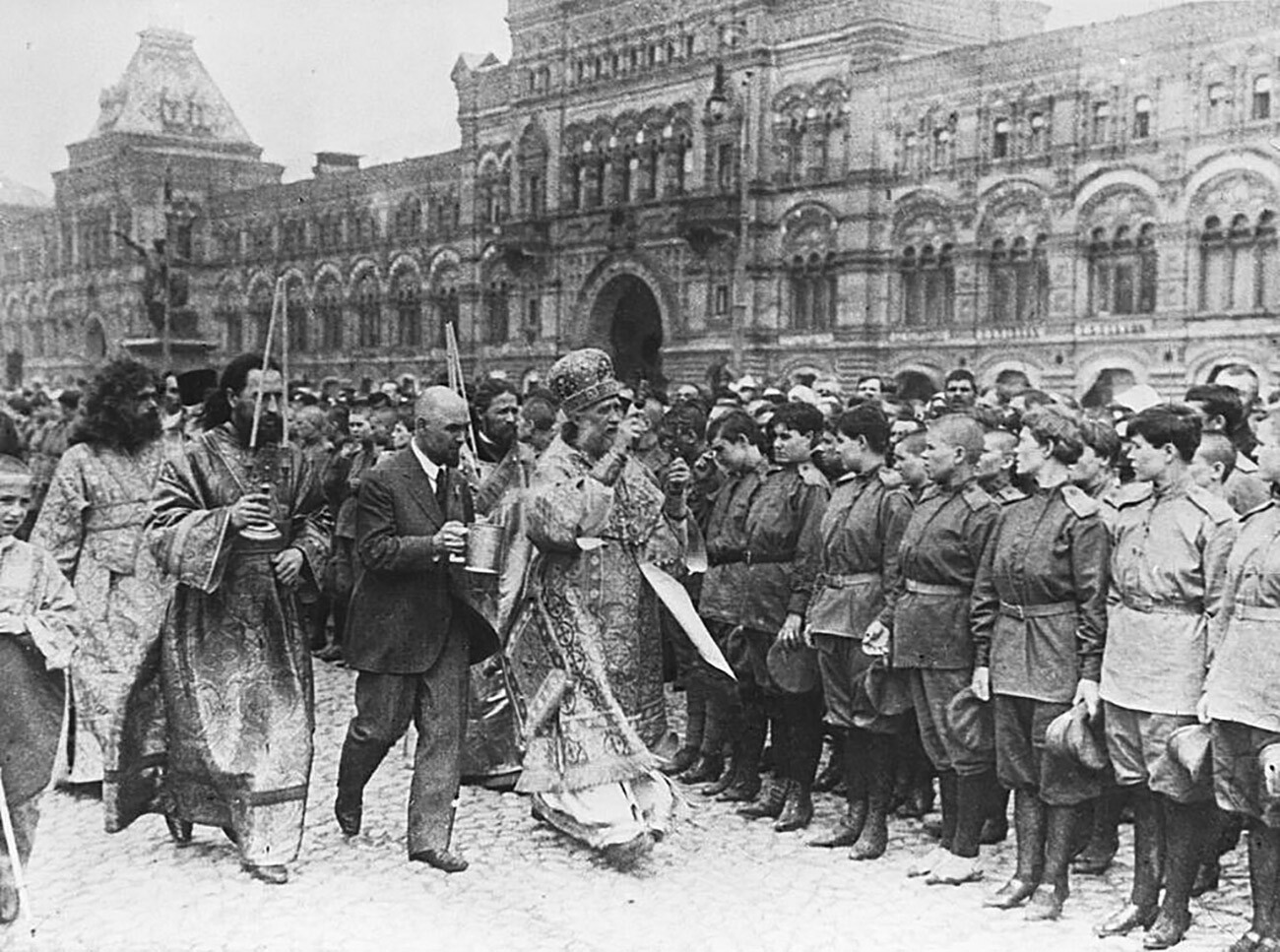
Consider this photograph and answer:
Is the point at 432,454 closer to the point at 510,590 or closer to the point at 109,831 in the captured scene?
the point at 510,590

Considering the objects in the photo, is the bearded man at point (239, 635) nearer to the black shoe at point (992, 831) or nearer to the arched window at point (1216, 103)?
A: the black shoe at point (992, 831)

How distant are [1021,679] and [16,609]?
12.5ft

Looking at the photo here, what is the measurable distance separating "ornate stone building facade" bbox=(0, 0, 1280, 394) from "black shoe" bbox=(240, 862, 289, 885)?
679 inches

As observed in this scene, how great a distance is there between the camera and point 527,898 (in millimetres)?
6246

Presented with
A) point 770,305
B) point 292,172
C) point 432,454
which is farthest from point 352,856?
point 292,172

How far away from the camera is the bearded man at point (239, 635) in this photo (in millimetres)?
6441

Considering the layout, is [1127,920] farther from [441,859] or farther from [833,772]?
[441,859]

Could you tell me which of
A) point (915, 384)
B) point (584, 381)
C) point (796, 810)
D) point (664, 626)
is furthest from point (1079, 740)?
point (915, 384)

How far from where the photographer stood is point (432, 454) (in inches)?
267

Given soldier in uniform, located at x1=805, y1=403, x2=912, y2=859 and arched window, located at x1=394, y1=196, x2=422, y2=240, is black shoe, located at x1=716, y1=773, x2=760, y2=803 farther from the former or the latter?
arched window, located at x1=394, y1=196, x2=422, y2=240

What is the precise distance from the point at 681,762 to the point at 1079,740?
3.12 m

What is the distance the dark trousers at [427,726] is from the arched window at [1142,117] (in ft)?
68.2

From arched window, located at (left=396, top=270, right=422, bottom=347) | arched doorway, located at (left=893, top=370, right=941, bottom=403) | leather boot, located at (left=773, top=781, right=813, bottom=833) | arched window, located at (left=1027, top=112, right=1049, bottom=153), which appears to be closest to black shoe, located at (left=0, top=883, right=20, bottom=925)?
leather boot, located at (left=773, top=781, right=813, bottom=833)

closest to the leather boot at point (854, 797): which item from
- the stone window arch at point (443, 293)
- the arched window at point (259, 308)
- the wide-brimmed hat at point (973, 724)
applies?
the wide-brimmed hat at point (973, 724)
